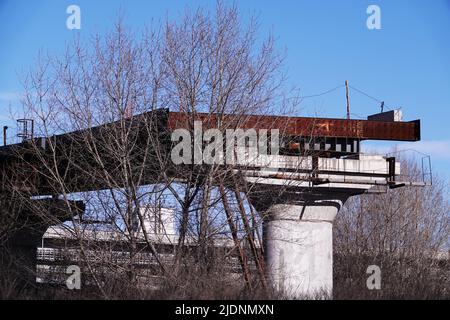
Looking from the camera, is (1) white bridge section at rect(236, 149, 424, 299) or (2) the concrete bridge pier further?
(2) the concrete bridge pier

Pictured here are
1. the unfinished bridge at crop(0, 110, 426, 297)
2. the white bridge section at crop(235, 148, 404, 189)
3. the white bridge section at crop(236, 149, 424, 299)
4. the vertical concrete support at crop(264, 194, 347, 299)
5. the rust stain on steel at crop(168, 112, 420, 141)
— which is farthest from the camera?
the vertical concrete support at crop(264, 194, 347, 299)

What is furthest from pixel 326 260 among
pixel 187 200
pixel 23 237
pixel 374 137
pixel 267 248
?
pixel 23 237

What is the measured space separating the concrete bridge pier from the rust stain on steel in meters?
2.55

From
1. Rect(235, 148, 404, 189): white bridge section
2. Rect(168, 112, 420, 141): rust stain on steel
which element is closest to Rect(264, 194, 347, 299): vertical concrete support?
Rect(235, 148, 404, 189): white bridge section

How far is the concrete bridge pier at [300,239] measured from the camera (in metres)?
27.8

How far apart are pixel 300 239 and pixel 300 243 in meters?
0.20

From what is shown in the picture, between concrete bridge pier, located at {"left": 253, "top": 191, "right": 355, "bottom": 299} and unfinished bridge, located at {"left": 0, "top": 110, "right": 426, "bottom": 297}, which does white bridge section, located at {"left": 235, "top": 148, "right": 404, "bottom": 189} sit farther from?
concrete bridge pier, located at {"left": 253, "top": 191, "right": 355, "bottom": 299}

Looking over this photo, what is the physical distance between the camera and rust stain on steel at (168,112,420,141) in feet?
80.3

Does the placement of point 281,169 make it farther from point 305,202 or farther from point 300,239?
point 300,239

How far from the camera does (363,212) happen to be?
1941 inches

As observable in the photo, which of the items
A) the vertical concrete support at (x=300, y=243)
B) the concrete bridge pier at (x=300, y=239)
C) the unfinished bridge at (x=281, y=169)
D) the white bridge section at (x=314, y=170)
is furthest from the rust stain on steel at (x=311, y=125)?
the vertical concrete support at (x=300, y=243)

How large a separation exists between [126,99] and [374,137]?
9.36 m

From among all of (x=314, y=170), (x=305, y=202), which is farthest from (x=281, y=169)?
(x=305, y=202)
